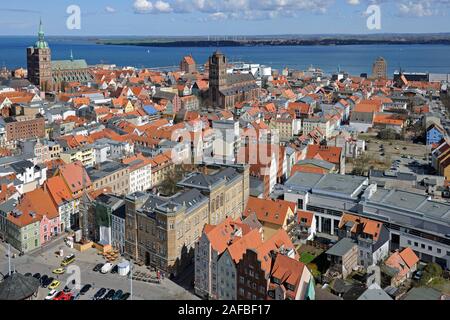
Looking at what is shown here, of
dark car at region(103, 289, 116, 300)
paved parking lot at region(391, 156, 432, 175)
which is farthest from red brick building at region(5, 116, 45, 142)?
paved parking lot at region(391, 156, 432, 175)

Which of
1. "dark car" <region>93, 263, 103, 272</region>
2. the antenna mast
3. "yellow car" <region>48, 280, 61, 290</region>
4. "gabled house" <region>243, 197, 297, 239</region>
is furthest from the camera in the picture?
the antenna mast

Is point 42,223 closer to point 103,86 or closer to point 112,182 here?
point 112,182

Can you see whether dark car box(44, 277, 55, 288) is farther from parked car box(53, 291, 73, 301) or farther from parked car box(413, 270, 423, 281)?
parked car box(413, 270, 423, 281)

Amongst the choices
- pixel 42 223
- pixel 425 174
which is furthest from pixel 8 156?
pixel 425 174

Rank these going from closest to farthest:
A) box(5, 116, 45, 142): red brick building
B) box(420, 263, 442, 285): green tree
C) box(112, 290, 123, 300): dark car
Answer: box(112, 290, 123, 300): dark car, box(420, 263, 442, 285): green tree, box(5, 116, 45, 142): red brick building

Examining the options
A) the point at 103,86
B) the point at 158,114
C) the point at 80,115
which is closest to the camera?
the point at 80,115
